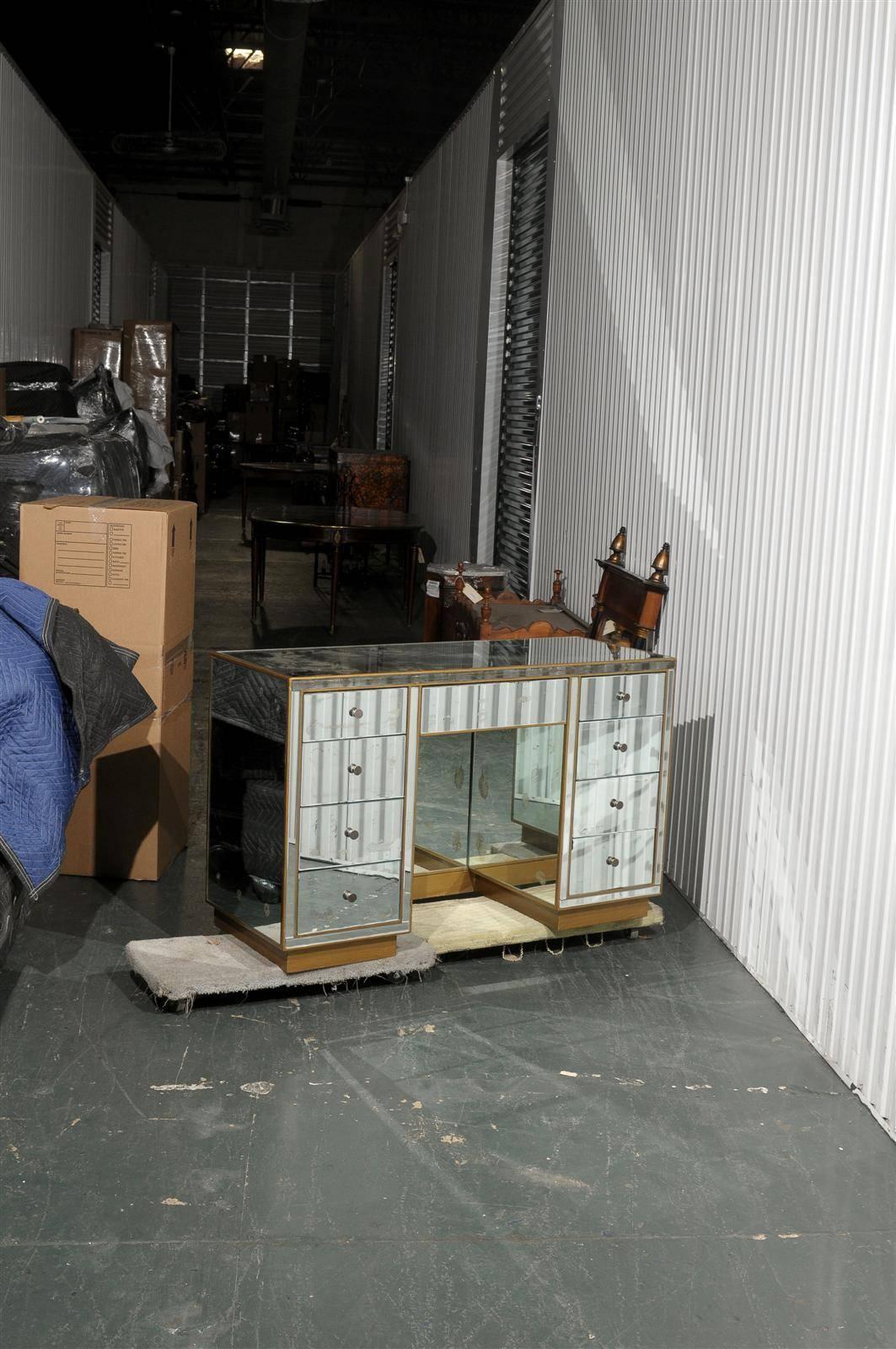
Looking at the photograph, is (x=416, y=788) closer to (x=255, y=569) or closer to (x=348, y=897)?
(x=348, y=897)

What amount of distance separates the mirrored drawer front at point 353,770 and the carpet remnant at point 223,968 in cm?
46

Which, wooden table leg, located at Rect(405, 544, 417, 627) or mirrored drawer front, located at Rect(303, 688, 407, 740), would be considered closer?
mirrored drawer front, located at Rect(303, 688, 407, 740)

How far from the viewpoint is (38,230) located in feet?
34.8

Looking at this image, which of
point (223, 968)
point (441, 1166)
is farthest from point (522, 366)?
point (441, 1166)

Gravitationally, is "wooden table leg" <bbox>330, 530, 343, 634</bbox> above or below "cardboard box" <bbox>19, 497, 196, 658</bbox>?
below

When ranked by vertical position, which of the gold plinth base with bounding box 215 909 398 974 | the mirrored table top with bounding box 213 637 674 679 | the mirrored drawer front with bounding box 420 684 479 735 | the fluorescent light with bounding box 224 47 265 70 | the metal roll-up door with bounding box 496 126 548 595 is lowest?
the gold plinth base with bounding box 215 909 398 974

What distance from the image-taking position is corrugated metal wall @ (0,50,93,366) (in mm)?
9125

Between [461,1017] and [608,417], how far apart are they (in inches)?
105

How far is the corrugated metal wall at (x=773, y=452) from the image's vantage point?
290 cm

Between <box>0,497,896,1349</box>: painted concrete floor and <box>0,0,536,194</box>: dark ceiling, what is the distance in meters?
11.0

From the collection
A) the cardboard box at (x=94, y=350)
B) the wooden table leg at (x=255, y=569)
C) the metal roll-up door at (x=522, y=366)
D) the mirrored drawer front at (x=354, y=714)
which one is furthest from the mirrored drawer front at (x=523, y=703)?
the cardboard box at (x=94, y=350)

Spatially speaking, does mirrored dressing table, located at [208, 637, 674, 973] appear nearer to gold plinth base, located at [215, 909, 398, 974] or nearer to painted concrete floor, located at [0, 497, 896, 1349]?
gold plinth base, located at [215, 909, 398, 974]

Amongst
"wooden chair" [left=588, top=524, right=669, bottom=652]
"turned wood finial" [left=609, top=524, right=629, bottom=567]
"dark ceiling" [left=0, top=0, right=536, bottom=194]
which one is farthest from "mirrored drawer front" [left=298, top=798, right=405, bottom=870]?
"dark ceiling" [left=0, top=0, right=536, bottom=194]

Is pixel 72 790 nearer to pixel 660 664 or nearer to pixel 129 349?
pixel 660 664
